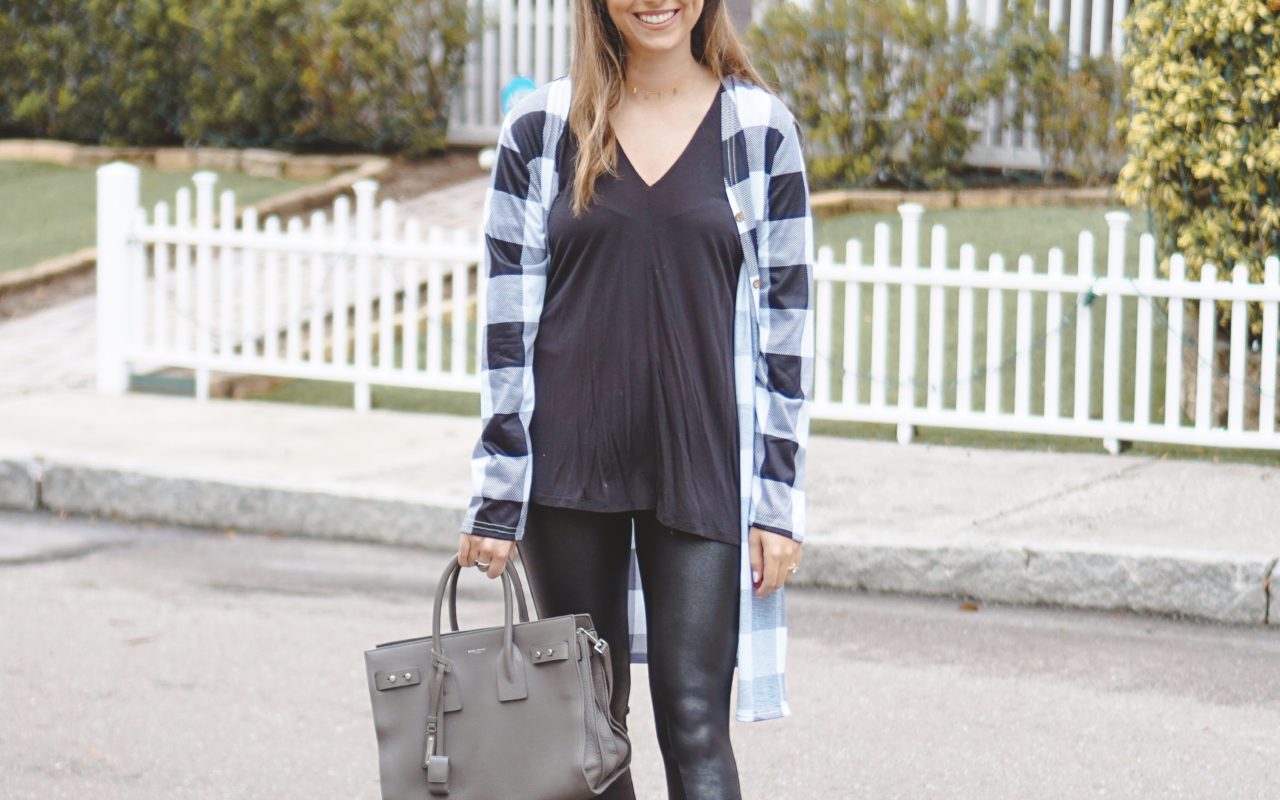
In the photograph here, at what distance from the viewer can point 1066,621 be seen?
5723 millimetres

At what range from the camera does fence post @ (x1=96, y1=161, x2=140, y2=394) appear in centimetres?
919

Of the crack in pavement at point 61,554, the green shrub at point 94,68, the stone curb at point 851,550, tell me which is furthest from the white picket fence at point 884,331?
the green shrub at point 94,68

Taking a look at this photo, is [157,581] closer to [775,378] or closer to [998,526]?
[998,526]

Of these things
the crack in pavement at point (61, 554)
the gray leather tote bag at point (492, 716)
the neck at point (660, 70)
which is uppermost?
the neck at point (660, 70)

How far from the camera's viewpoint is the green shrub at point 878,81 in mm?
11734

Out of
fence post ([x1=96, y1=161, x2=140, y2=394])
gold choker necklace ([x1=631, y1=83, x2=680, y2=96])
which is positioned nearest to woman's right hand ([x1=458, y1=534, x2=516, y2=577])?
gold choker necklace ([x1=631, y1=83, x2=680, y2=96])

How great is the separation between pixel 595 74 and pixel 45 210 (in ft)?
37.2

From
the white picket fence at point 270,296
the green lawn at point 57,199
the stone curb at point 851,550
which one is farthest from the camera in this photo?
the green lawn at point 57,199

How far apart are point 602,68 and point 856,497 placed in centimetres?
415

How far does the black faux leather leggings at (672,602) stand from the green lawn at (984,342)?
17.1 ft

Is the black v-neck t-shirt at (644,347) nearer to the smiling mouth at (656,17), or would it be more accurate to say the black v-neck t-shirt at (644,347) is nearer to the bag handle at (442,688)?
the smiling mouth at (656,17)

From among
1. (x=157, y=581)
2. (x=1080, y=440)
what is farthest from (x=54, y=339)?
(x=1080, y=440)

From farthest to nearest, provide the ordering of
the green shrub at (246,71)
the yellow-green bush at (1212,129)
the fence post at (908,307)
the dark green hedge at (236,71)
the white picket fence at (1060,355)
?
1. the green shrub at (246,71)
2. the dark green hedge at (236,71)
3. the fence post at (908,307)
4. the white picket fence at (1060,355)
5. the yellow-green bush at (1212,129)

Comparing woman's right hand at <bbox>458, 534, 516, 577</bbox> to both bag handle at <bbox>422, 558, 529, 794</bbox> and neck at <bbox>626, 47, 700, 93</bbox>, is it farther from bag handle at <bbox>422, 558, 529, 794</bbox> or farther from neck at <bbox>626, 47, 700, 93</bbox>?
neck at <bbox>626, 47, 700, 93</bbox>
